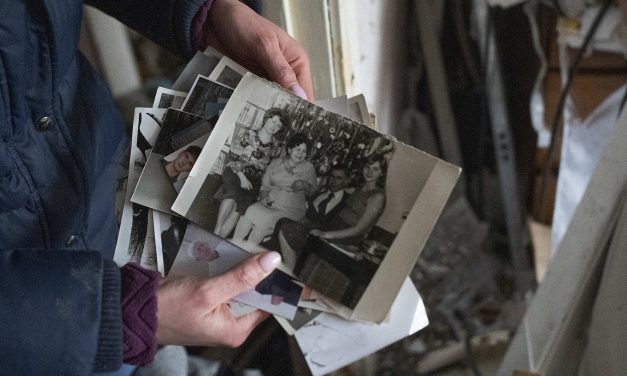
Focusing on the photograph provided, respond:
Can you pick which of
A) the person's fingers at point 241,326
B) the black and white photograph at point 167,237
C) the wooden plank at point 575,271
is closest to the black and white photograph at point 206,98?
the black and white photograph at point 167,237

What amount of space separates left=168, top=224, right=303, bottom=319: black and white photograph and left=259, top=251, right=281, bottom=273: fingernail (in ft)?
0.07

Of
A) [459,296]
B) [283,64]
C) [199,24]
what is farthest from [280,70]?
[459,296]

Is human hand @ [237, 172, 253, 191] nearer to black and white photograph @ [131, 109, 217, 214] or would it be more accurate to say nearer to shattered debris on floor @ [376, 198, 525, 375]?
black and white photograph @ [131, 109, 217, 214]

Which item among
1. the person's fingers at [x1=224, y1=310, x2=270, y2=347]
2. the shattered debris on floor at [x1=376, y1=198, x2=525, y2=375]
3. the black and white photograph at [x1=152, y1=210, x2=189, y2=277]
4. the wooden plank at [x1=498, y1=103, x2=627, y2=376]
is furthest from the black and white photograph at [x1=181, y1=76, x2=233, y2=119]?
the shattered debris on floor at [x1=376, y1=198, x2=525, y2=375]

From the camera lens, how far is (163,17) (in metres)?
0.72

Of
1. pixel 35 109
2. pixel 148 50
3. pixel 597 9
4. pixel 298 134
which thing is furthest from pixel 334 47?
pixel 148 50

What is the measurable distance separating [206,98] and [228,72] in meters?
0.05

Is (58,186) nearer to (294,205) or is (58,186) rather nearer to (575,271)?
(294,205)

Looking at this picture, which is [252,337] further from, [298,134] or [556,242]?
[298,134]

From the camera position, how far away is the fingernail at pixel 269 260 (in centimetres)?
61

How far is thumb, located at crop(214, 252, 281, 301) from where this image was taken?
0.61 meters

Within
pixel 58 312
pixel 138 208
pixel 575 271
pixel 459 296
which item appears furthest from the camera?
pixel 459 296

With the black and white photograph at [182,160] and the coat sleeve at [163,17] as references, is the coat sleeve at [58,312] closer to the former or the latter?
the black and white photograph at [182,160]

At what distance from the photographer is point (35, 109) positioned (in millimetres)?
655
